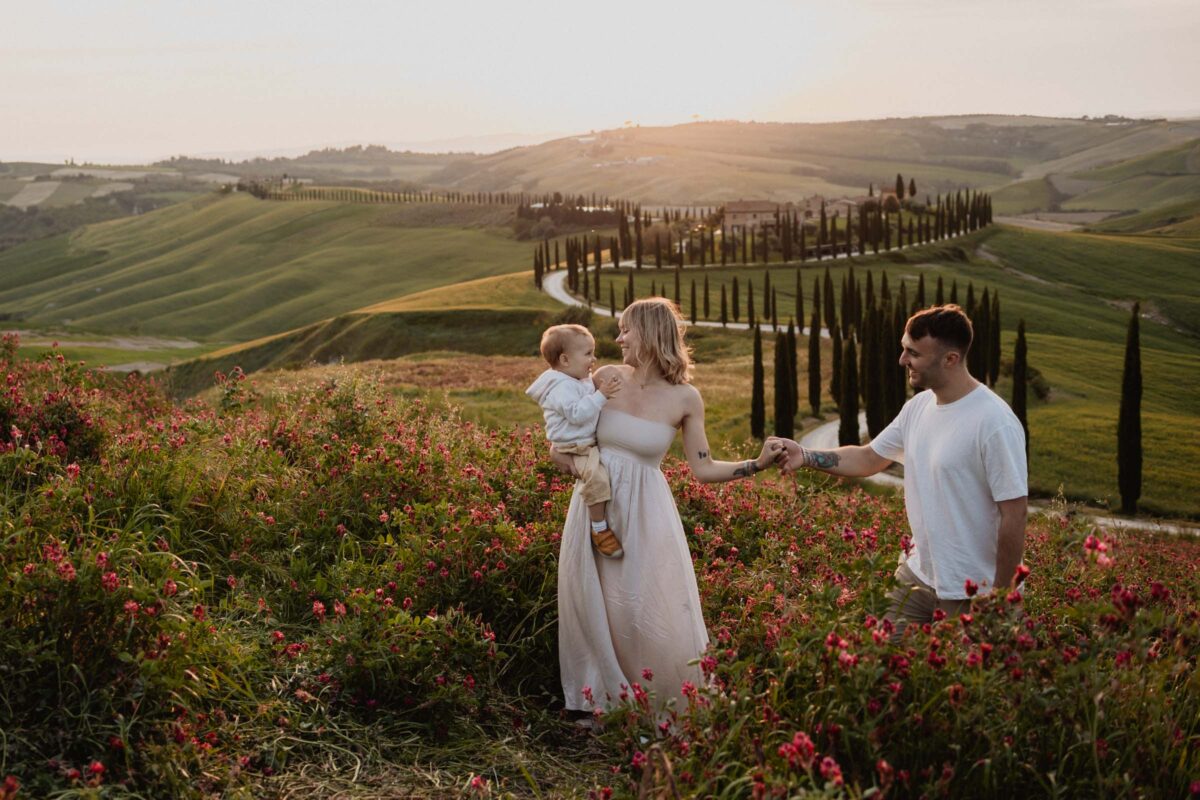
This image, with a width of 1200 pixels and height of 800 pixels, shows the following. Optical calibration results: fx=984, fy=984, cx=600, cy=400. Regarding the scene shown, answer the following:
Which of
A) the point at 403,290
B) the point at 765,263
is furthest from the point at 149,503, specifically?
the point at 403,290

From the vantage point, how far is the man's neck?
5.68m

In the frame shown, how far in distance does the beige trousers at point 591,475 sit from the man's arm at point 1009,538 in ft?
7.70

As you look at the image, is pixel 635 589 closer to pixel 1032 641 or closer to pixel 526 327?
pixel 1032 641

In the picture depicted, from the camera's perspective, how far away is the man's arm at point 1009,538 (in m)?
5.32

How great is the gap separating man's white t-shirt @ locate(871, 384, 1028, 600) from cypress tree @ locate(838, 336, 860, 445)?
3078 cm

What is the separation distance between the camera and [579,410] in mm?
6309

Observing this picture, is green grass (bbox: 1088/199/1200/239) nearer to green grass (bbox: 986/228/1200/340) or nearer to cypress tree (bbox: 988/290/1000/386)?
green grass (bbox: 986/228/1200/340)

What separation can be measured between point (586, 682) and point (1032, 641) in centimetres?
321

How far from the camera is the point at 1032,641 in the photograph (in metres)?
3.95

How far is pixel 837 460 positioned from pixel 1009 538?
175 centimetres

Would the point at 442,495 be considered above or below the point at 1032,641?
below

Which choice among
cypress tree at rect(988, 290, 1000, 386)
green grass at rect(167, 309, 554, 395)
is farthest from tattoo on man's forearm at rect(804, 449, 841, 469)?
green grass at rect(167, 309, 554, 395)

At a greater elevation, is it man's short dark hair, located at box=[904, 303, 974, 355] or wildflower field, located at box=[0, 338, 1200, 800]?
man's short dark hair, located at box=[904, 303, 974, 355]

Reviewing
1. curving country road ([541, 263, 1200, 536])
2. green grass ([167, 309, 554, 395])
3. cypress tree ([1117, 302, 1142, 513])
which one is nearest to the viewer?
curving country road ([541, 263, 1200, 536])
